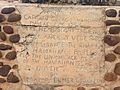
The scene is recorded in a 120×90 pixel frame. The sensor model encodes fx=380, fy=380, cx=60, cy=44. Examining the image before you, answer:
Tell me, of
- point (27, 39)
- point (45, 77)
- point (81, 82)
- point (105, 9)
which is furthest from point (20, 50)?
point (105, 9)

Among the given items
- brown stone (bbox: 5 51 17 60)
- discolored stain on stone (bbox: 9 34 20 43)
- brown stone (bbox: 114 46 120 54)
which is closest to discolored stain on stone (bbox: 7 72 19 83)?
brown stone (bbox: 5 51 17 60)

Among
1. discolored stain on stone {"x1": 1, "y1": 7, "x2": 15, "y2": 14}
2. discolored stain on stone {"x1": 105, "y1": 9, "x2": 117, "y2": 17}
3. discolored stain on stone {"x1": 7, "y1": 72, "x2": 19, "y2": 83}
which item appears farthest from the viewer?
discolored stain on stone {"x1": 7, "y1": 72, "x2": 19, "y2": 83}

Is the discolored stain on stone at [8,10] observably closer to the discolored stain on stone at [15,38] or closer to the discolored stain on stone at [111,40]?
the discolored stain on stone at [15,38]

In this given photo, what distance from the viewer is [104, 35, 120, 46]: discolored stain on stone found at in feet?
12.0

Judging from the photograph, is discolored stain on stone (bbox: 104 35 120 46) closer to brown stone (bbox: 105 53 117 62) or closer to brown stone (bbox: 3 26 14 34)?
brown stone (bbox: 105 53 117 62)

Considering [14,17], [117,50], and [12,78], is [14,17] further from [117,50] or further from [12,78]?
[117,50]

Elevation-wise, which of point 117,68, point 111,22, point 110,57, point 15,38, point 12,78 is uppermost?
point 111,22

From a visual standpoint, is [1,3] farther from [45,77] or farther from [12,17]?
[45,77]

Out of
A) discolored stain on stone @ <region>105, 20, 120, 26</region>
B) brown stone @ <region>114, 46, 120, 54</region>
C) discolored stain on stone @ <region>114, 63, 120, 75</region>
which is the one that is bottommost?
discolored stain on stone @ <region>114, 63, 120, 75</region>

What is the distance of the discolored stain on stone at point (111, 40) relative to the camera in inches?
144

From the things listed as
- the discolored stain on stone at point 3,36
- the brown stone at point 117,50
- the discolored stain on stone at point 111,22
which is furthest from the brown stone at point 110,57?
the discolored stain on stone at point 3,36

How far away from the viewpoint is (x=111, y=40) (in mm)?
3652

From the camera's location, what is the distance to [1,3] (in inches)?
151

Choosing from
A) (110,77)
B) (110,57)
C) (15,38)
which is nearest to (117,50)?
(110,57)
